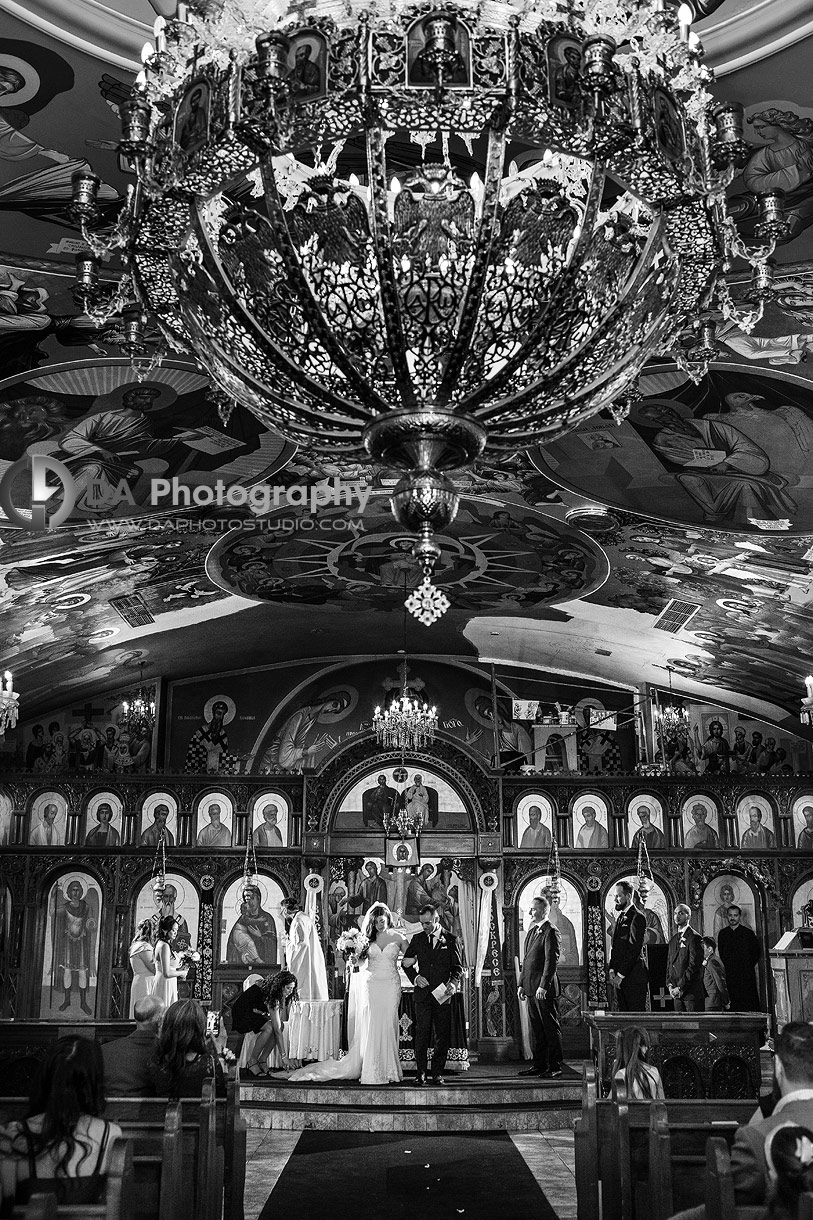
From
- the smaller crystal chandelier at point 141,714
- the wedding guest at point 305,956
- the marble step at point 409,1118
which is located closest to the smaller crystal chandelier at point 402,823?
the wedding guest at point 305,956

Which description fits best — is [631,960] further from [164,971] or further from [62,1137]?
[62,1137]

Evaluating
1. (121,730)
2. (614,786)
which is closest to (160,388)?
(121,730)

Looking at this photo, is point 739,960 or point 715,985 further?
point 715,985

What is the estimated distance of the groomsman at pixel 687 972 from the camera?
56.7ft

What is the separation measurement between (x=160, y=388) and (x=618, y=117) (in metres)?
6.40

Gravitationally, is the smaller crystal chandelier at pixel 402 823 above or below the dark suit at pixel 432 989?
above

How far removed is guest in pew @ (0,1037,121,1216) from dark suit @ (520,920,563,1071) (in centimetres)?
1052

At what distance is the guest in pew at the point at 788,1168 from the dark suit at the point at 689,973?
1357 cm

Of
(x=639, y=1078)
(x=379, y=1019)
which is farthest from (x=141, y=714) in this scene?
(x=639, y=1078)

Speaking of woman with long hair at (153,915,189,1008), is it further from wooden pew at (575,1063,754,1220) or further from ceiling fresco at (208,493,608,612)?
wooden pew at (575,1063,754,1220)

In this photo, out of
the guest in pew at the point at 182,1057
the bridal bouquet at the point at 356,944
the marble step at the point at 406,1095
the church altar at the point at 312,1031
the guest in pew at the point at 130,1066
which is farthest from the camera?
the church altar at the point at 312,1031

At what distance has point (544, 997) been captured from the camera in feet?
46.8

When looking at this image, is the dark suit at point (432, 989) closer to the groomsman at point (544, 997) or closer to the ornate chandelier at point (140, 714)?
the groomsman at point (544, 997)

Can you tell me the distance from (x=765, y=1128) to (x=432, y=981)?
9.07 meters
